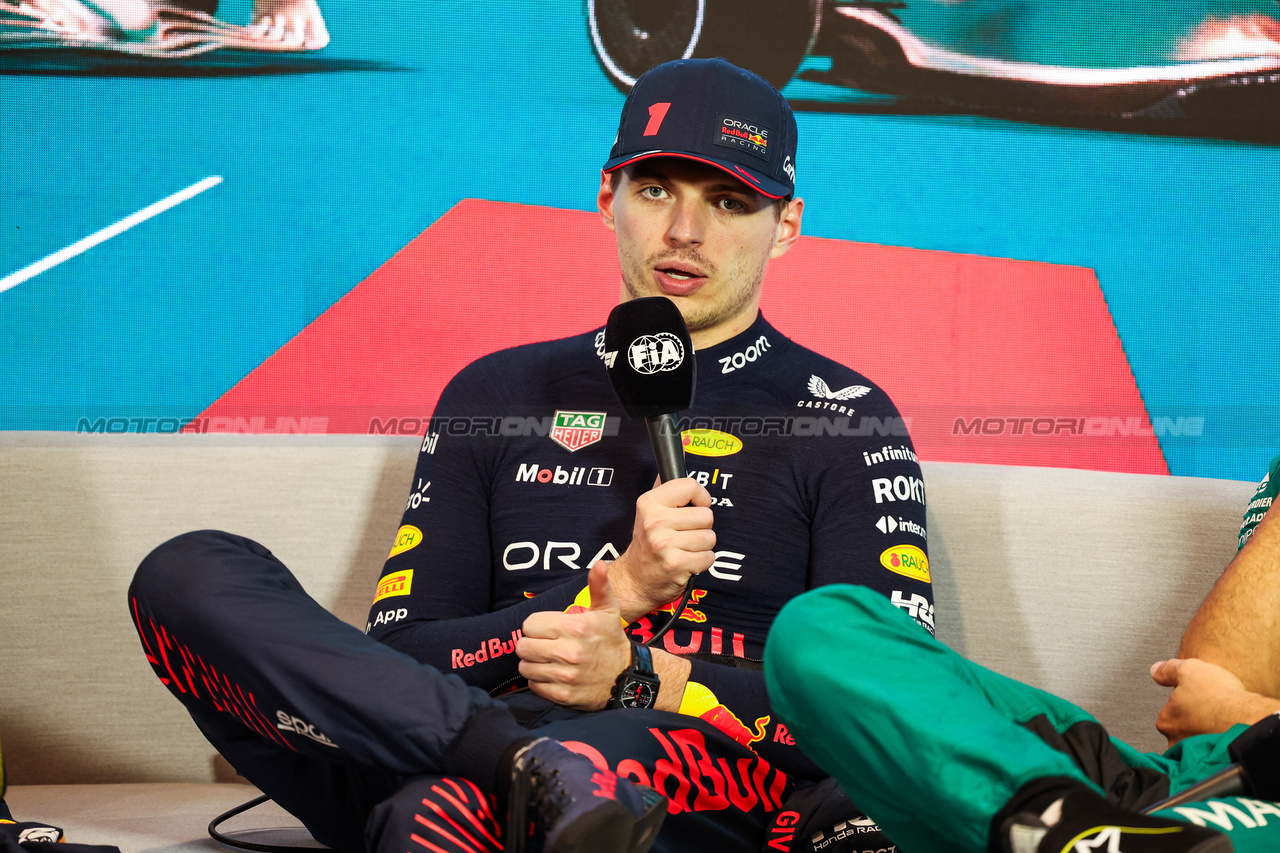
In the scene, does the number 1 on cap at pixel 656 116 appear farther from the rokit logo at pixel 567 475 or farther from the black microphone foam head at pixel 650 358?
the rokit logo at pixel 567 475

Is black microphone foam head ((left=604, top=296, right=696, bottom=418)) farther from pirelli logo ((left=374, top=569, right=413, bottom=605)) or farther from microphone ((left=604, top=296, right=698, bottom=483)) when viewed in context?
pirelli logo ((left=374, top=569, right=413, bottom=605))

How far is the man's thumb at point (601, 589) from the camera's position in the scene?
1.14 meters

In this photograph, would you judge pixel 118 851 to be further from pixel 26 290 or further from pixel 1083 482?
pixel 26 290

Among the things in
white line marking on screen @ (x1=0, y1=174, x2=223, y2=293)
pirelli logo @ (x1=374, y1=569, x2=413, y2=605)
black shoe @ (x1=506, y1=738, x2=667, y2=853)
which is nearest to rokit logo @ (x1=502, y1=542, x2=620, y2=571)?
pirelli logo @ (x1=374, y1=569, x2=413, y2=605)

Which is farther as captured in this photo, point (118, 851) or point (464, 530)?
point (464, 530)

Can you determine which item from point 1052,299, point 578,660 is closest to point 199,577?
point 578,660

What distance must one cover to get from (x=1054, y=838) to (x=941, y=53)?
7.38 ft

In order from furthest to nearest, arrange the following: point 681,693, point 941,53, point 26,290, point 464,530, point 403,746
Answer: point 26,290 → point 941,53 → point 464,530 → point 681,693 → point 403,746

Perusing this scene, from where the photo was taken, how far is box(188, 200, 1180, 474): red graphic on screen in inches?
107

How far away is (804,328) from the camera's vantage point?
2.76m

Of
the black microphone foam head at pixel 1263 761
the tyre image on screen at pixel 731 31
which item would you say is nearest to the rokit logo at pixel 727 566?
the black microphone foam head at pixel 1263 761

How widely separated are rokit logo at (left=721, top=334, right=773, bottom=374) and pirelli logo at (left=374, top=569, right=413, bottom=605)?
0.53 meters

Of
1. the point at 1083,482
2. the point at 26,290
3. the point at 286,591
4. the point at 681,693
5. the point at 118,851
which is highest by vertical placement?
the point at 26,290

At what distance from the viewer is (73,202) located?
2814 mm
